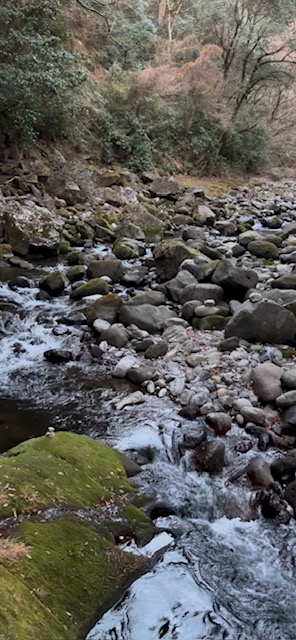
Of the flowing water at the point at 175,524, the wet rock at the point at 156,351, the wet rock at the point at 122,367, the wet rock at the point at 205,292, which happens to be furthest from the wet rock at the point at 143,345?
the wet rock at the point at 205,292

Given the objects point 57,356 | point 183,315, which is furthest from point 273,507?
point 183,315

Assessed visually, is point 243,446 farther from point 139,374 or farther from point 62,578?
point 62,578

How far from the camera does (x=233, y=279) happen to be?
767cm

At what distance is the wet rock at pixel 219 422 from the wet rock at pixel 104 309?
2840mm

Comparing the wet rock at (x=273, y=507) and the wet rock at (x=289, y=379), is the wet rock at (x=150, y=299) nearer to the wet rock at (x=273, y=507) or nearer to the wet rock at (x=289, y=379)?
the wet rock at (x=289, y=379)

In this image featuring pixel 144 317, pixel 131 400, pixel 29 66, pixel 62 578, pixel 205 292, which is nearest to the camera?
pixel 62 578

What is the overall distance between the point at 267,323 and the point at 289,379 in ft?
4.37

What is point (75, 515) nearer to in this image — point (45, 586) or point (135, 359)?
point (45, 586)

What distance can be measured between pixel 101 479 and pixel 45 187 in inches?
444

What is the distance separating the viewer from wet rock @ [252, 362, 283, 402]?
15.8ft

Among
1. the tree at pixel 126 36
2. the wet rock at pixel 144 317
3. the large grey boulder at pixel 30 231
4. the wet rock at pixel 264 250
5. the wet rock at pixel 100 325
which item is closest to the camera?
the wet rock at pixel 100 325

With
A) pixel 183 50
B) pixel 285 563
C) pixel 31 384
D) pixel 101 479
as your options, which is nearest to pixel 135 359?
pixel 31 384

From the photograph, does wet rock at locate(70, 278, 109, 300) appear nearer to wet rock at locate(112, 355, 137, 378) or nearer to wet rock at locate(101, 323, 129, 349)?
wet rock at locate(101, 323, 129, 349)

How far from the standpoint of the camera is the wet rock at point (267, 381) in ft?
15.8
